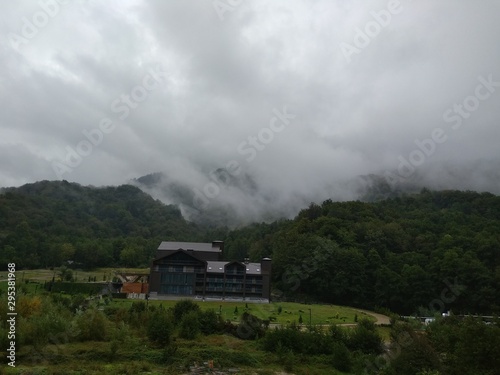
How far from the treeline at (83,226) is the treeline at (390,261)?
99.9 feet

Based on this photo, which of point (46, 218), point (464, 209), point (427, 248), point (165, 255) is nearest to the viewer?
point (165, 255)

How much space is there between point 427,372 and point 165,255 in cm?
4204

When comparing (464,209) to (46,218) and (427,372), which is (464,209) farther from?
(46,218)

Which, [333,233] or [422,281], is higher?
[333,233]

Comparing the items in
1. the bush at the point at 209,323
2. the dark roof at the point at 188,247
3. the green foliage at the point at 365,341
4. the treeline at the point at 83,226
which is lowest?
the green foliage at the point at 365,341

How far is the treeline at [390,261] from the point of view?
5628cm

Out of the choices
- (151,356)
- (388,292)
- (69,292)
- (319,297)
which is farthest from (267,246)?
(151,356)

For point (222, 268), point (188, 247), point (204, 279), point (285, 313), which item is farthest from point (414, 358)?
point (188, 247)

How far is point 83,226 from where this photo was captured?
11250 cm

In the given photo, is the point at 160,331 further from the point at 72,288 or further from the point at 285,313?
the point at 72,288

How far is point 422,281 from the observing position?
56625 millimetres

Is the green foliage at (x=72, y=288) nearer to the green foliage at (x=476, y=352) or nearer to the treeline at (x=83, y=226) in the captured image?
the treeline at (x=83, y=226)

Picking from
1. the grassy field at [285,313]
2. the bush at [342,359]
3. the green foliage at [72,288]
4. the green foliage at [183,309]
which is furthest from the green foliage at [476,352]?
the green foliage at [72,288]

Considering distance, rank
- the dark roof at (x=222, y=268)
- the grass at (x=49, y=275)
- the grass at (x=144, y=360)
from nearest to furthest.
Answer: the grass at (x=144, y=360) → the dark roof at (x=222, y=268) → the grass at (x=49, y=275)
